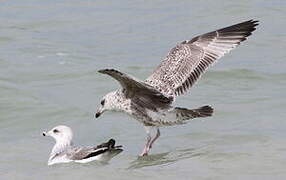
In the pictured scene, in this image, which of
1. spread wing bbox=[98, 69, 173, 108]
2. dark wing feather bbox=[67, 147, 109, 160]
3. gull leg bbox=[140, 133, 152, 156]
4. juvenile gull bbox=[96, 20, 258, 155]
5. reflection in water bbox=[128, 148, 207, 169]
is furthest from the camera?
gull leg bbox=[140, 133, 152, 156]

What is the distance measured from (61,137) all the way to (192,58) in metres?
1.69

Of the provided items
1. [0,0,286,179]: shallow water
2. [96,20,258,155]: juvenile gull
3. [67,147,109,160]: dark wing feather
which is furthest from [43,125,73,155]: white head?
[96,20,258,155]: juvenile gull

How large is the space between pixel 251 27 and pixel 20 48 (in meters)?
6.31

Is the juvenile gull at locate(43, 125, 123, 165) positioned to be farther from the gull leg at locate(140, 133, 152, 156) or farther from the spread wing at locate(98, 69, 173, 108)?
the spread wing at locate(98, 69, 173, 108)

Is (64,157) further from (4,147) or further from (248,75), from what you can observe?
(248,75)

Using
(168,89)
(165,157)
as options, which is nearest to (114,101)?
(168,89)

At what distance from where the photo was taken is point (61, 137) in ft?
34.7

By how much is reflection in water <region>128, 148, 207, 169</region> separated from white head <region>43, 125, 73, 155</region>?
2.83 feet

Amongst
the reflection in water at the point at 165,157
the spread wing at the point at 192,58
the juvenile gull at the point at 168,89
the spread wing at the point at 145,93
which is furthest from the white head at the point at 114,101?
the reflection in water at the point at 165,157

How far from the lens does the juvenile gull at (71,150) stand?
9.65 metres

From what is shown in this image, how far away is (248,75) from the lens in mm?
14219

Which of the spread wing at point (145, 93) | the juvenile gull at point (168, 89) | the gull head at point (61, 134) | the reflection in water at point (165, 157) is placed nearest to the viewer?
the reflection in water at point (165, 157)

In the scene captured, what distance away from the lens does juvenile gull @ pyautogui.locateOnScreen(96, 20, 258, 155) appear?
33.3 feet

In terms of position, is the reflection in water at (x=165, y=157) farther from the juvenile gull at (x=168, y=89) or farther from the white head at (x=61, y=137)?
the white head at (x=61, y=137)
